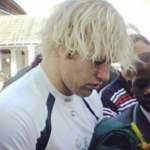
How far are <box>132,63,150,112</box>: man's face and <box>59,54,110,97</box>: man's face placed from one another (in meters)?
0.48

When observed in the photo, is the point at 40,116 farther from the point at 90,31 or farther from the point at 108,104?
the point at 108,104

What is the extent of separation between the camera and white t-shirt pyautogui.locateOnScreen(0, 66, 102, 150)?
1.33 metres

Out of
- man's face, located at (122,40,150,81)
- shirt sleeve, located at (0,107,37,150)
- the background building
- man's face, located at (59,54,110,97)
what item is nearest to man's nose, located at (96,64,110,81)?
man's face, located at (59,54,110,97)

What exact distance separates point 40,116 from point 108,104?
89cm

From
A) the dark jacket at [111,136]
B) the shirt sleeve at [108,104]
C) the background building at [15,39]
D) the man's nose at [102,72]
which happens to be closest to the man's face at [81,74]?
the man's nose at [102,72]

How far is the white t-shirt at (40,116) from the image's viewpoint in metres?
1.33

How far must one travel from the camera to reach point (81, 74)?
1.45m

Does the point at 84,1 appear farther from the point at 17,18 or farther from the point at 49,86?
the point at 17,18

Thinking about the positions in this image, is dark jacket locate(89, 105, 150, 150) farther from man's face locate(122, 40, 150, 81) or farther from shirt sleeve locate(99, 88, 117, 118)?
man's face locate(122, 40, 150, 81)

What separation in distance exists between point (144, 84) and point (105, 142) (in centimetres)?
56

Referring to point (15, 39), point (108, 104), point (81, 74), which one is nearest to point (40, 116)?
point (81, 74)

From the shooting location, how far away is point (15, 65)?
59.2ft

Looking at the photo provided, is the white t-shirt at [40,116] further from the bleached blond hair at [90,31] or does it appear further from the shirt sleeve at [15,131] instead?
the bleached blond hair at [90,31]

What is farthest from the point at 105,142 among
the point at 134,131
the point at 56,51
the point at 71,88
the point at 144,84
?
the point at 144,84
